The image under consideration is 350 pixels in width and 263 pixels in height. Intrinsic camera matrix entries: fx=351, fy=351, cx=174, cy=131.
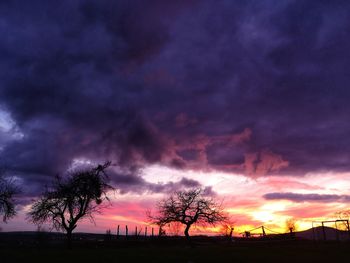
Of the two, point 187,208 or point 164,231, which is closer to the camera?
point 187,208

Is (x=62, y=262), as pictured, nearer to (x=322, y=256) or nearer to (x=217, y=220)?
(x=322, y=256)

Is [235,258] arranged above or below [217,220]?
below

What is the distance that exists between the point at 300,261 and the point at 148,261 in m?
13.0

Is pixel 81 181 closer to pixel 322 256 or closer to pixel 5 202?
pixel 5 202

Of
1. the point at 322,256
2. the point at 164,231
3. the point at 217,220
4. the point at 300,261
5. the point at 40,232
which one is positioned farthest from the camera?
the point at 164,231

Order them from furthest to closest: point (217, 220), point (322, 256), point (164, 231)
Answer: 1. point (164, 231)
2. point (217, 220)
3. point (322, 256)

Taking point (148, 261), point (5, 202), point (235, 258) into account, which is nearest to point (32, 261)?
point (148, 261)

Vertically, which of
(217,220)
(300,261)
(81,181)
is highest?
(81,181)

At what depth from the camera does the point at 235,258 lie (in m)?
31.3

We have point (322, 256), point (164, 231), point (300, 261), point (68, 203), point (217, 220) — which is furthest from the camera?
point (164, 231)

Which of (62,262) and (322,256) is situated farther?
(322,256)

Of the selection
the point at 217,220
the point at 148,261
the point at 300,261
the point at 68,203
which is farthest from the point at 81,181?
the point at 300,261

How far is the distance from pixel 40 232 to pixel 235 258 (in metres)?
45.1

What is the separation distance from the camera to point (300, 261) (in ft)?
98.3
